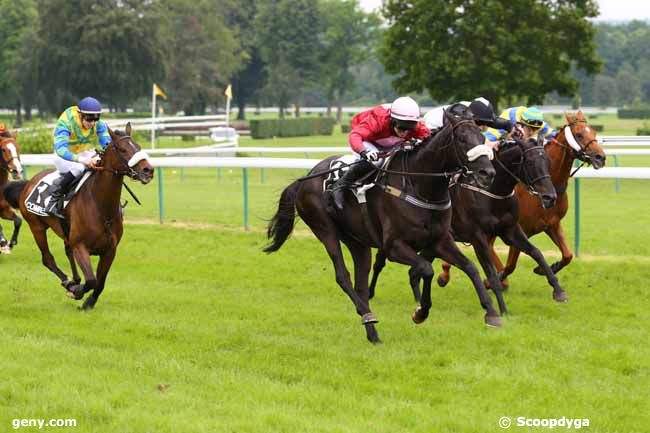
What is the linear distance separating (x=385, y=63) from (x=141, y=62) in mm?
25864

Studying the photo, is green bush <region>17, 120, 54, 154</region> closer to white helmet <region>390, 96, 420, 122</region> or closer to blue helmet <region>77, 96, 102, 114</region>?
blue helmet <region>77, 96, 102, 114</region>

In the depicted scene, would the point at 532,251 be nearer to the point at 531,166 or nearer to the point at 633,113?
the point at 531,166

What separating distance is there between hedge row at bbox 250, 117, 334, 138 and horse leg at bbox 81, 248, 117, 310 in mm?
43557

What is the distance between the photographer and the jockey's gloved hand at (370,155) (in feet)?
23.1

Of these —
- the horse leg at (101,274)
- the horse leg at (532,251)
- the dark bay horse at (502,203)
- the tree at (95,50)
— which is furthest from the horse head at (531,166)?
the tree at (95,50)

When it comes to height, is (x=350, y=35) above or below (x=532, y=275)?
above

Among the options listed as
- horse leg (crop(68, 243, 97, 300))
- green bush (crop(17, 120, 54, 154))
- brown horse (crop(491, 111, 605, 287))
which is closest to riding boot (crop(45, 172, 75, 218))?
horse leg (crop(68, 243, 97, 300))

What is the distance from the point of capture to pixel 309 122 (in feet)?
190

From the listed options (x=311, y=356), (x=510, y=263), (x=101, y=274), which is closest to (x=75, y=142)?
(x=101, y=274)

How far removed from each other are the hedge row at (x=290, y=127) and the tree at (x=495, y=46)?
17.7m

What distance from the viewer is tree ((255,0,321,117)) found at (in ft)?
268

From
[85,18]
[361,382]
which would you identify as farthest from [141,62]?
[361,382]

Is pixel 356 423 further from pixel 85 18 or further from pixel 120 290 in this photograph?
pixel 85 18

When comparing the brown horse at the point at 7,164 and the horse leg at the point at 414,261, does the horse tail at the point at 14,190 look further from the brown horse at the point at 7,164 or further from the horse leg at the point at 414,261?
the horse leg at the point at 414,261
